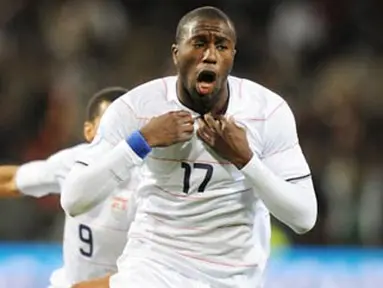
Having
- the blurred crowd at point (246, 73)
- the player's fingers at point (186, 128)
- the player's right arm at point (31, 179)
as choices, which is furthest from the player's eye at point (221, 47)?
the blurred crowd at point (246, 73)

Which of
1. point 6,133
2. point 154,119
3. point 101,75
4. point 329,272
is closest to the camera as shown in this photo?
point 154,119

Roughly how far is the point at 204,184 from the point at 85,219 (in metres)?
0.99

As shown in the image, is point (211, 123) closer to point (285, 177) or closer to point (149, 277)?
point (285, 177)

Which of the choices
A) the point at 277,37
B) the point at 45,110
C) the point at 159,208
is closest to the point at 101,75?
the point at 45,110

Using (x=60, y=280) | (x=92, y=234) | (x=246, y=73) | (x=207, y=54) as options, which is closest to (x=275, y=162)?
(x=207, y=54)

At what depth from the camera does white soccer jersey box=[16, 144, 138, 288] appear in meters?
4.81

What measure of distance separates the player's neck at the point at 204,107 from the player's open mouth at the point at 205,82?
94mm

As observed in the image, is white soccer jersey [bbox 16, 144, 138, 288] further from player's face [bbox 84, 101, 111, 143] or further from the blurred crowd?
the blurred crowd

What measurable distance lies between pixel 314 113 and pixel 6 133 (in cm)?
213

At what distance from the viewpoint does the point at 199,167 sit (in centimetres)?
402

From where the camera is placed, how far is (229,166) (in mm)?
4031

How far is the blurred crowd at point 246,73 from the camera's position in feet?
26.5

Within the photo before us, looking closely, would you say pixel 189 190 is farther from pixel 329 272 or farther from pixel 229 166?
pixel 329 272

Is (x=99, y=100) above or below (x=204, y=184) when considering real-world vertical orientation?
above
